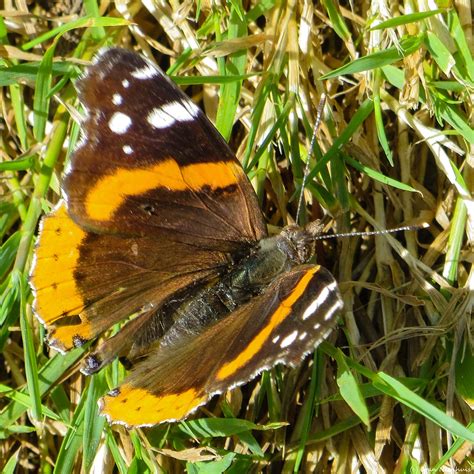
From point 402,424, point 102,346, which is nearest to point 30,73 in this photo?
point 102,346

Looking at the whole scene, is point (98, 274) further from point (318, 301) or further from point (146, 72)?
point (318, 301)

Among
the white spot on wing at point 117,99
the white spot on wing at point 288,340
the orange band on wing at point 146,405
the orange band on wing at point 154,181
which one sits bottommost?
the orange band on wing at point 146,405

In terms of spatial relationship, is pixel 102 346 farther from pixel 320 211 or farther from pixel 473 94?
pixel 473 94

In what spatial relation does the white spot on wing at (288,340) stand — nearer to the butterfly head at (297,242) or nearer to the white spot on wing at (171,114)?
the butterfly head at (297,242)

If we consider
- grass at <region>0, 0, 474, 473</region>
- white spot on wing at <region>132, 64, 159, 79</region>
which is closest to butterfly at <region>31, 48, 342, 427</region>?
white spot on wing at <region>132, 64, 159, 79</region>

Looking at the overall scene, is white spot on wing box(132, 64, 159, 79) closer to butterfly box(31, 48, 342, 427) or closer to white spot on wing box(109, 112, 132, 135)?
butterfly box(31, 48, 342, 427)

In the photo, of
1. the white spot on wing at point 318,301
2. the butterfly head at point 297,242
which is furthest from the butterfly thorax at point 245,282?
the white spot on wing at point 318,301
